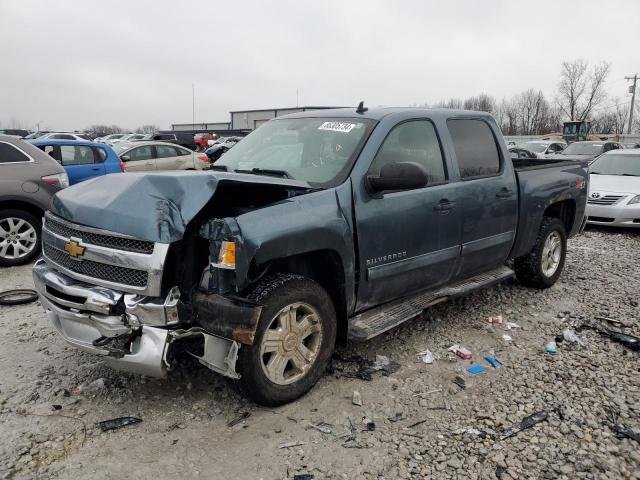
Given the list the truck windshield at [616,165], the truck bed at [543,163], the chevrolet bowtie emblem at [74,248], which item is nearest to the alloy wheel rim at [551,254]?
the truck bed at [543,163]

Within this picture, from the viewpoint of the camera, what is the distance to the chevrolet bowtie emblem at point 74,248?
304 centimetres

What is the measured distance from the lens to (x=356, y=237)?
344cm

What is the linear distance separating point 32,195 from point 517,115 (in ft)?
274

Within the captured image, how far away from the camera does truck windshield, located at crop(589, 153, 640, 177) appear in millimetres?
10578

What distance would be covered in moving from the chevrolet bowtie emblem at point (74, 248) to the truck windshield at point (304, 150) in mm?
1423

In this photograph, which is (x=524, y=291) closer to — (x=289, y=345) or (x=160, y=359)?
(x=289, y=345)

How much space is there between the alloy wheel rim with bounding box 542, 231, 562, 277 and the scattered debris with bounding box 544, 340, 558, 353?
5.22 ft

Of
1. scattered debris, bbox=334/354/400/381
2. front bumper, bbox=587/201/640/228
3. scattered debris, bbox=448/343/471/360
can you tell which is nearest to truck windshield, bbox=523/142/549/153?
front bumper, bbox=587/201/640/228

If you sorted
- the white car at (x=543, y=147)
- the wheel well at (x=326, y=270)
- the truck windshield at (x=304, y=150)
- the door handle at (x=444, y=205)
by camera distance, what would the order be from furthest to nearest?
1. the white car at (x=543, y=147)
2. the door handle at (x=444, y=205)
3. the truck windshield at (x=304, y=150)
4. the wheel well at (x=326, y=270)

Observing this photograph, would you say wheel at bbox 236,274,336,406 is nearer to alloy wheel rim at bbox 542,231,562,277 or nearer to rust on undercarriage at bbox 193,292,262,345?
rust on undercarriage at bbox 193,292,262,345

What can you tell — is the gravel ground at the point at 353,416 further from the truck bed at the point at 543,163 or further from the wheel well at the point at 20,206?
the wheel well at the point at 20,206

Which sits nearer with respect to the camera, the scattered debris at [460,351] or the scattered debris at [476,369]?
the scattered debris at [476,369]

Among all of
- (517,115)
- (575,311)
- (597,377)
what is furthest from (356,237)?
(517,115)

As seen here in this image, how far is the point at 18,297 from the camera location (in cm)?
526
